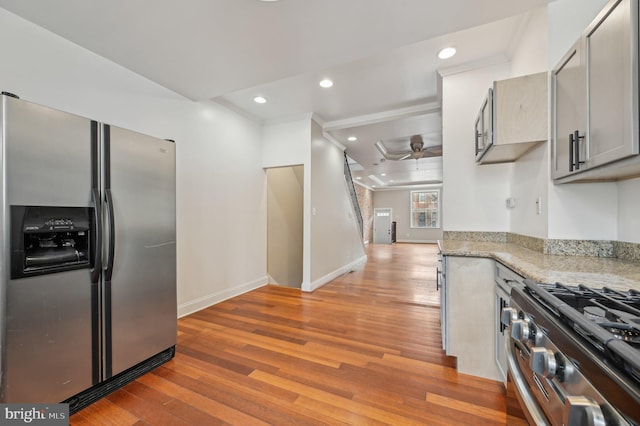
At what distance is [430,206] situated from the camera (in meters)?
11.9

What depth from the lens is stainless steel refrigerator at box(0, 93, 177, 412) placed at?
129cm

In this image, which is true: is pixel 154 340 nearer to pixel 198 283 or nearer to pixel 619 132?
pixel 198 283

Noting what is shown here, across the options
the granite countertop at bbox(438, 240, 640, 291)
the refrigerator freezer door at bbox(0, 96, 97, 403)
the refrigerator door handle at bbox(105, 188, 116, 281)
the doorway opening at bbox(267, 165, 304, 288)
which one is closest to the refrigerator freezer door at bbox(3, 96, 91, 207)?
the refrigerator freezer door at bbox(0, 96, 97, 403)

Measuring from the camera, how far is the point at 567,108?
5.10 ft

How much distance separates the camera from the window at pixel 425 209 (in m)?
11.7

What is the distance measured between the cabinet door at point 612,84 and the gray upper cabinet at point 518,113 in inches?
18.9

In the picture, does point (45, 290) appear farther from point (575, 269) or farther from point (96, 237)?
point (575, 269)

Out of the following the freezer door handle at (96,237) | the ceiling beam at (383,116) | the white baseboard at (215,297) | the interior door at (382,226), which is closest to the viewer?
the freezer door handle at (96,237)

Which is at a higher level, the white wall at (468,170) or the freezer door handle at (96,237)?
the white wall at (468,170)

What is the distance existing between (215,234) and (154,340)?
1.64 meters

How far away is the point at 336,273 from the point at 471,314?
3211 millimetres

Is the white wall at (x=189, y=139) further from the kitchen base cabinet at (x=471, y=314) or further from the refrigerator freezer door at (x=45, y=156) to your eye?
the kitchen base cabinet at (x=471, y=314)

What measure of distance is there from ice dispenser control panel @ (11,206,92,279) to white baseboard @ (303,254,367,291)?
2.98 m

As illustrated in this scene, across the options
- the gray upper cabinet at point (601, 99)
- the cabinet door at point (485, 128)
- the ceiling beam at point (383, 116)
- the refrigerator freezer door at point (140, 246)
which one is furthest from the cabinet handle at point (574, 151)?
the refrigerator freezer door at point (140, 246)
